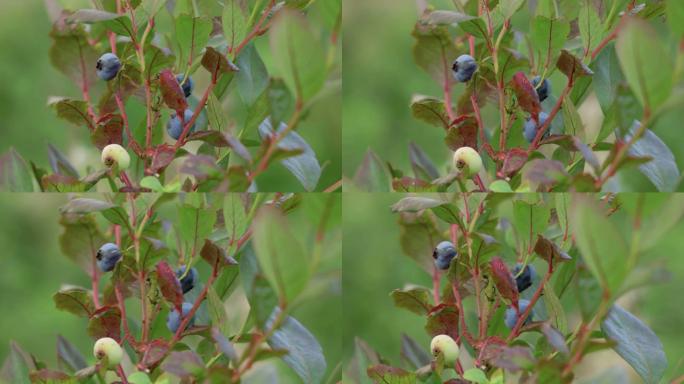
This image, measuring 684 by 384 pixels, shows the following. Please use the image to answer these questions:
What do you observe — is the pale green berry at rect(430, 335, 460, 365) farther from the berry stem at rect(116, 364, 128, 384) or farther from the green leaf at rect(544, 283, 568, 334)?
the berry stem at rect(116, 364, 128, 384)

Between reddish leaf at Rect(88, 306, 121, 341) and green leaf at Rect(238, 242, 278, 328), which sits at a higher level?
green leaf at Rect(238, 242, 278, 328)

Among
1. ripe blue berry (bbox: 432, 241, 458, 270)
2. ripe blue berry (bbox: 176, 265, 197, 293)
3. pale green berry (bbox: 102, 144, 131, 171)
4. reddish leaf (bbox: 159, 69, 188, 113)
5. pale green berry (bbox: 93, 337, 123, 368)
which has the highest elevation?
reddish leaf (bbox: 159, 69, 188, 113)

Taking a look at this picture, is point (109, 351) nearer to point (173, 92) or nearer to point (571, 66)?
point (173, 92)

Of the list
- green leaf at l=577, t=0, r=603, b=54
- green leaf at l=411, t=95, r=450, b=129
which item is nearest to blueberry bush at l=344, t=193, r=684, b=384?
green leaf at l=411, t=95, r=450, b=129

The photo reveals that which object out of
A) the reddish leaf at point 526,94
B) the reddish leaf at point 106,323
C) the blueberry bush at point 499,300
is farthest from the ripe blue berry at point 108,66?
the reddish leaf at point 526,94

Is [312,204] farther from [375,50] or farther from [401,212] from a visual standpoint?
[375,50]
